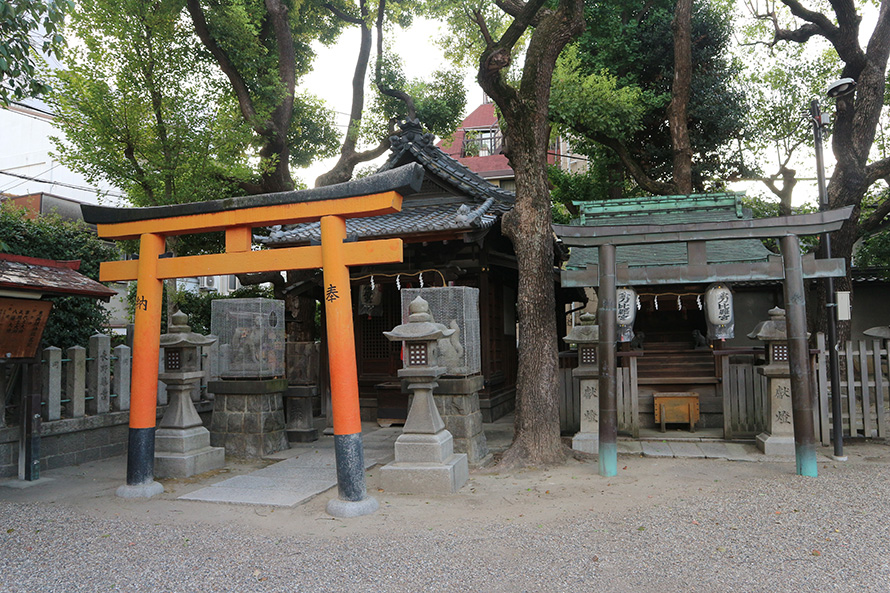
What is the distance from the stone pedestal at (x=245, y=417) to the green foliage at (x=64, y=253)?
13.2ft

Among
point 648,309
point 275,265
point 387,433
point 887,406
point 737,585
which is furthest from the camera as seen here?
point 648,309

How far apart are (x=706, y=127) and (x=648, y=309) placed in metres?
Answer: 7.56

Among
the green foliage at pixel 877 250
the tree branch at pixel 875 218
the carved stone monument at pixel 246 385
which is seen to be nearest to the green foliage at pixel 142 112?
the carved stone monument at pixel 246 385

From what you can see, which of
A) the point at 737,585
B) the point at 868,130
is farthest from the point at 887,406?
the point at 737,585

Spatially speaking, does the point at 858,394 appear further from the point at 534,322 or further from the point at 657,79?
the point at 657,79

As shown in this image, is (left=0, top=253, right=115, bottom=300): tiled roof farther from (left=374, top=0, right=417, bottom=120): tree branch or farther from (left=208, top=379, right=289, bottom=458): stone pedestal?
(left=374, top=0, right=417, bottom=120): tree branch

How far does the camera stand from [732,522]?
5.55 meters

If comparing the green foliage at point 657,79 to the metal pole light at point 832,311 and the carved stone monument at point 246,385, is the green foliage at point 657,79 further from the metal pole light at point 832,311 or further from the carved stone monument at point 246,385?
the carved stone monument at point 246,385

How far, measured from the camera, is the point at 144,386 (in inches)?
275

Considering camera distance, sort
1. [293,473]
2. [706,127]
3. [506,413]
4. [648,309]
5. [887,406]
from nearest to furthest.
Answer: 1. [293,473]
2. [887,406]
3. [648,309]
4. [506,413]
5. [706,127]

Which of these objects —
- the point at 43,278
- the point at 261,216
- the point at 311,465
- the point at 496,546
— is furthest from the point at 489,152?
the point at 496,546

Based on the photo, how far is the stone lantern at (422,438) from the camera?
682 centimetres

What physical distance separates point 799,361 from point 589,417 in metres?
3.02

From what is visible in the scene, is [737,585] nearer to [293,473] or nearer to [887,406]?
[293,473]
